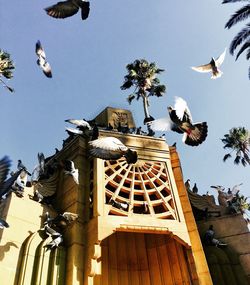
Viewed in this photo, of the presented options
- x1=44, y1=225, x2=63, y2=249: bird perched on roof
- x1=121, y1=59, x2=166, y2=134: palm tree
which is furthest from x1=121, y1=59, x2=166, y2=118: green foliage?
x1=44, y1=225, x2=63, y2=249: bird perched on roof

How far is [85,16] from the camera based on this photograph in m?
10.5

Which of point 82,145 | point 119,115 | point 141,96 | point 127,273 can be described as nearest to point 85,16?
point 82,145

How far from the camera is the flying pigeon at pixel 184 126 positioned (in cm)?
1330

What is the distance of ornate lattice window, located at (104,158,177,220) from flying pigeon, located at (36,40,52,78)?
522 centimetres

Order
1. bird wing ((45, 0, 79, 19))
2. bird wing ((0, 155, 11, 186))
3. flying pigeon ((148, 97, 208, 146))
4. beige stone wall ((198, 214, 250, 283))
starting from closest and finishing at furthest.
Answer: bird wing ((0, 155, 11, 186))
bird wing ((45, 0, 79, 19))
flying pigeon ((148, 97, 208, 146))
beige stone wall ((198, 214, 250, 283))

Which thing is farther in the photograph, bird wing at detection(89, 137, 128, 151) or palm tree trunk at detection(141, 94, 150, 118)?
palm tree trunk at detection(141, 94, 150, 118)

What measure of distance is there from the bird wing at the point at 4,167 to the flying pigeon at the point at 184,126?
775 cm

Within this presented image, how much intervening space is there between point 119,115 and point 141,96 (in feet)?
16.4

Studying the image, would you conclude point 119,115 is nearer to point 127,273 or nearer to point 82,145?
point 82,145

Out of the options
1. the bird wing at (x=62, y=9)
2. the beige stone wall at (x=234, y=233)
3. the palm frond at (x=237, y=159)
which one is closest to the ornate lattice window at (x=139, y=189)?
the beige stone wall at (x=234, y=233)

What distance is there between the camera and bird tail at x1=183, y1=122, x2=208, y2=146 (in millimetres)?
13812

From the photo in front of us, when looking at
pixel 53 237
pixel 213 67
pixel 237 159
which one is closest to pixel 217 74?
pixel 213 67

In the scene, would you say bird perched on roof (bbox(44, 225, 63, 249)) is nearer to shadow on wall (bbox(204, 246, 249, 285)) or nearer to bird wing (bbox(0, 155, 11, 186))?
bird wing (bbox(0, 155, 11, 186))

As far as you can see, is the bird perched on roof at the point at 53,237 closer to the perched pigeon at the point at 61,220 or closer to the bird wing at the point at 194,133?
the perched pigeon at the point at 61,220
